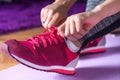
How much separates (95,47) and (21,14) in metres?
0.79

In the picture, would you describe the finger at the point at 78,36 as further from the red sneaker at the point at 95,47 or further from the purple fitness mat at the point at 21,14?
the purple fitness mat at the point at 21,14

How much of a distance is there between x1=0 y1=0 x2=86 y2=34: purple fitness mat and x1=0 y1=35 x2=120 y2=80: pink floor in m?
0.54

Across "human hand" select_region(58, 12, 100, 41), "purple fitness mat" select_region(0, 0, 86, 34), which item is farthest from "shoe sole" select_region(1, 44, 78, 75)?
"purple fitness mat" select_region(0, 0, 86, 34)

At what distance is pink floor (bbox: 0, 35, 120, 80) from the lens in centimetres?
69

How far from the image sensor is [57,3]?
80 cm

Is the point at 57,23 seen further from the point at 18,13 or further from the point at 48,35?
the point at 18,13

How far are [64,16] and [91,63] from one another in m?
0.18

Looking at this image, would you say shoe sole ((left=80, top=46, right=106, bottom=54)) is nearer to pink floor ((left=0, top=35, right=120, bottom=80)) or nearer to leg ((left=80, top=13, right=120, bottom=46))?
pink floor ((left=0, top=35, right=120, bottom=80))

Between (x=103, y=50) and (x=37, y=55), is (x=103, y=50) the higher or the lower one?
the lower one

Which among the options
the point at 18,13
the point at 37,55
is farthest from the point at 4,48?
the point at 18,13

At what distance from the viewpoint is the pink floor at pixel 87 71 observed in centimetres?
69

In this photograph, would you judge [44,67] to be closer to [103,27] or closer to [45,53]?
[45,53]

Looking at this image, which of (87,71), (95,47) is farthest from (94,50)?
(87,71)

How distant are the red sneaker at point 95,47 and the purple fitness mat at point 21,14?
54 cm
